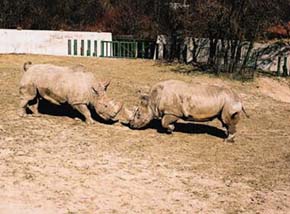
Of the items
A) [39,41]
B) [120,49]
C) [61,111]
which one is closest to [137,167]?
[61,111]

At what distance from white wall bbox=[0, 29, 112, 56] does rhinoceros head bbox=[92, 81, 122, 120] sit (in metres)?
18.9

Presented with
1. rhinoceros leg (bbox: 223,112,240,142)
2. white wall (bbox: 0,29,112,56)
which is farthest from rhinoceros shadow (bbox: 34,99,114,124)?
white wall (bbox: 0,29,112,56)

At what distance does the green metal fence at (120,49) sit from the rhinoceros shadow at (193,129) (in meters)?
21.5

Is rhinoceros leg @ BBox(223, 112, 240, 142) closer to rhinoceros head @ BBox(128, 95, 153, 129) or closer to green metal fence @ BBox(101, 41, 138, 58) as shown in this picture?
rhinoceros head @ BBox(128, 95, 153, 129)

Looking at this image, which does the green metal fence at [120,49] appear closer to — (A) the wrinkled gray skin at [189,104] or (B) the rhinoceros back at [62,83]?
(B) the rhinoceros back at [62,83]

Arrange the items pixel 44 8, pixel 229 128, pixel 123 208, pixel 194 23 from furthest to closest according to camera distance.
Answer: pixel 44 8 < pixel 194 23 < pixel 229 128 < pixel 123 208

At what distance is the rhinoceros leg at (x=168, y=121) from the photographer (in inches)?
504

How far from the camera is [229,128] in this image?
12859mm

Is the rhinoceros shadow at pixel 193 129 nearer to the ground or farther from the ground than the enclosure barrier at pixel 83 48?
farther from the ground

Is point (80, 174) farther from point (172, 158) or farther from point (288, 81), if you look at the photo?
point (288, 81)

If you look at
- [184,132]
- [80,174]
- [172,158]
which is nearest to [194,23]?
[184,132]

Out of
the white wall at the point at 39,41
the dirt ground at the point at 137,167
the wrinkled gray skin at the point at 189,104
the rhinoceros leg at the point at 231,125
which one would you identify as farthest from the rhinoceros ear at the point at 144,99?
the white wall at the point at 39,41

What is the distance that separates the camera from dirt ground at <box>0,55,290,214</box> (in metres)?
8.46

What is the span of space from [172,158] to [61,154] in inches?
86.7
